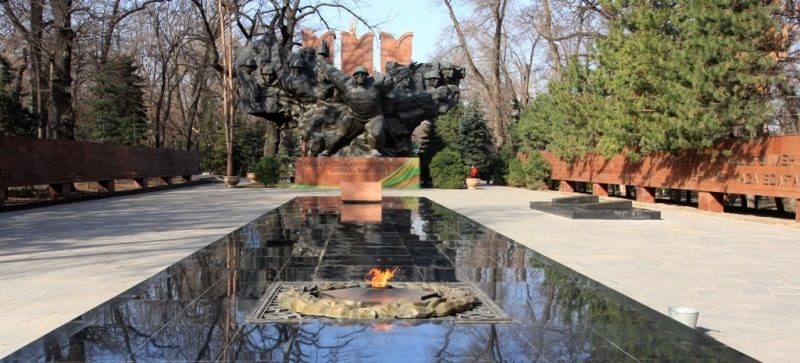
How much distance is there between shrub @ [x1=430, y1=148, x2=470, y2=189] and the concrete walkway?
12.1m

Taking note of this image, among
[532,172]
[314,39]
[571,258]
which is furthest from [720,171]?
[314,39]

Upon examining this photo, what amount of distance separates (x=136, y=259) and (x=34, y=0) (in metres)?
10.5

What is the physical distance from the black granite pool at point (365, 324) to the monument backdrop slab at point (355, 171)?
18.3 meters

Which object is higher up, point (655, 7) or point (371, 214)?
point (655, 7)

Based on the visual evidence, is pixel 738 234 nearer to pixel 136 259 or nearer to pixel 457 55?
pixel 136 259

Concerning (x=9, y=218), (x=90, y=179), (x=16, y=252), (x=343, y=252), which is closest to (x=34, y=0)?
(x=9, y=218)

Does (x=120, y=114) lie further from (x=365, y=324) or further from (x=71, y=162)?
(x=365, y=324)

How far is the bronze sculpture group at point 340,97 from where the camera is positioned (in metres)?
27.2

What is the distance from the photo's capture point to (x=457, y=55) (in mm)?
49719

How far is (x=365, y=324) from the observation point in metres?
4.84

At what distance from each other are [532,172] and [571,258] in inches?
844

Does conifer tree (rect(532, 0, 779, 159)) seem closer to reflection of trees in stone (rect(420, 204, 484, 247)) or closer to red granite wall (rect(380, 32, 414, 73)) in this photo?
reflection of trees in stone (rect(420, 204, 484, 247))

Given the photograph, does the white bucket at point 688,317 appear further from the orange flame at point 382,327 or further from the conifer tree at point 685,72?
the conifer tree at point 685,72

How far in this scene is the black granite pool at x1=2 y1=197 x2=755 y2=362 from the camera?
418 centimetres
